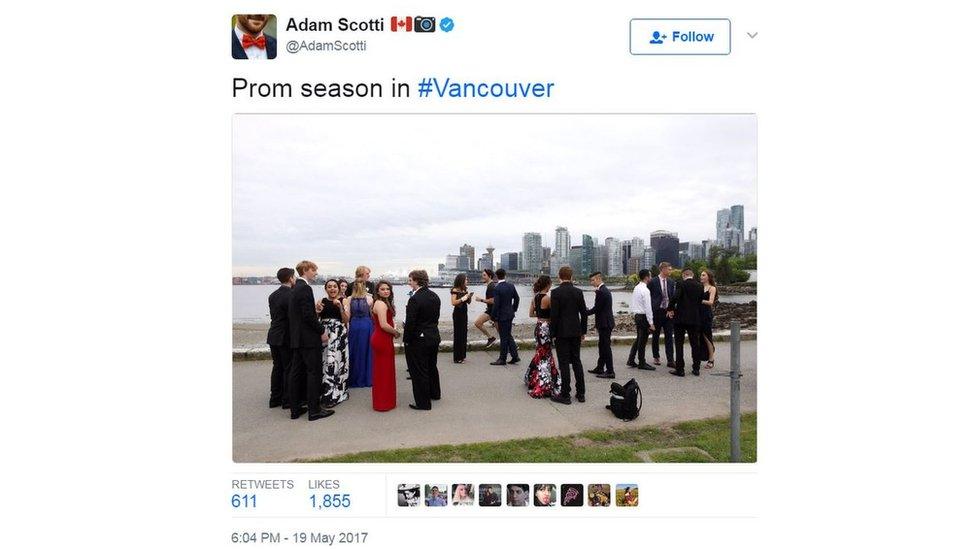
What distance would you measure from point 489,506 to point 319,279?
2952 mm

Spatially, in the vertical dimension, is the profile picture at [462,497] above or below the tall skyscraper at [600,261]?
below

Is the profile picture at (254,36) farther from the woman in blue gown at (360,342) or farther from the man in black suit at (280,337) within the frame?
the woman in blue gown at (360,342)

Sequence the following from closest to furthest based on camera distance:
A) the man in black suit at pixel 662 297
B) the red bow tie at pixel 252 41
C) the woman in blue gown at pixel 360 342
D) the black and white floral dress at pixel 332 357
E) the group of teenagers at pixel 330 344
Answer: the red bow tie at pixel 252 41 < the group of teenagers at pixel 330 344 < the black and white floral dress at pixel 332 357 < the woman in blue gown at pixel 360 342 < the man in black suit at pixel 662 297

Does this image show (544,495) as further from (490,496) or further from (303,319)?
(303,319)

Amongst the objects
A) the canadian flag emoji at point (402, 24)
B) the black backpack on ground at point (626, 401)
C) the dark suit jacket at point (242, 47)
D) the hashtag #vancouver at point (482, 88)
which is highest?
the canadian flag emoji at point (402, 24)

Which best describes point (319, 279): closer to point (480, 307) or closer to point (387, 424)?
point (387, 424)

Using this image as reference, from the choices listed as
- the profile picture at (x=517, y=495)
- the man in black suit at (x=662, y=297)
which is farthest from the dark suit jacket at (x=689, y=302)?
the profile picture at (x=517, y=495)

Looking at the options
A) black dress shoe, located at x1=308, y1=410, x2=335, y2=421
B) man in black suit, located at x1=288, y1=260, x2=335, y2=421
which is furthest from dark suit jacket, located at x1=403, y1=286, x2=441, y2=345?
black dress shoe, located at x1=308, y1=410, x2=335, y2=421

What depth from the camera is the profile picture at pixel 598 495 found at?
288cm

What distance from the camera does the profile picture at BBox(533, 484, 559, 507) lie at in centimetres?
287

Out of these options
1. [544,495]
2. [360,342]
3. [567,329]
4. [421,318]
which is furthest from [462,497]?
[360,342]

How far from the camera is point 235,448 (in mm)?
3693

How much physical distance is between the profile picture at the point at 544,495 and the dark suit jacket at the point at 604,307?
301 centimetres

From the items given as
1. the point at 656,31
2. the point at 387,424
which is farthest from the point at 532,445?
the point at 656,31
